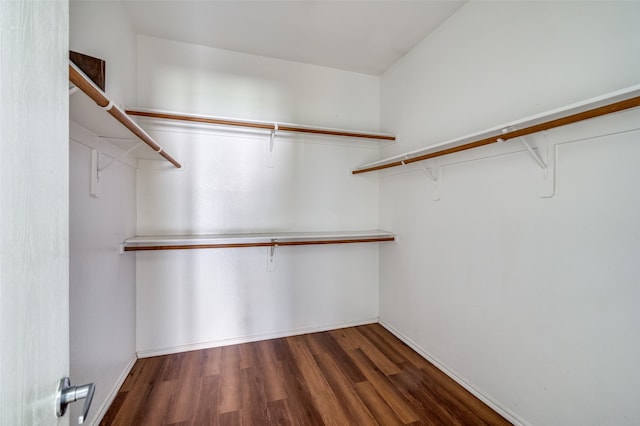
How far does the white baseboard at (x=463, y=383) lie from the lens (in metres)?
1.46

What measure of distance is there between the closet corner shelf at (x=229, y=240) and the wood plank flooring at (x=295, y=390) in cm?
91

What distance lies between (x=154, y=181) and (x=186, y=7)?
129cm

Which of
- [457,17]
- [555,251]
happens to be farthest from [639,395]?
[457,17]

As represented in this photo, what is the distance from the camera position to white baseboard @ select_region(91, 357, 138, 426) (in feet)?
4.70

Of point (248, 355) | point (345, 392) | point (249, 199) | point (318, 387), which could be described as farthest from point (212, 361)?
point (249, 199)

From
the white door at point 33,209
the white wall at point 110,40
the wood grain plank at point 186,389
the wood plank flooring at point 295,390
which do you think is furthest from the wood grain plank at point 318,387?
the white wall at point 110,40

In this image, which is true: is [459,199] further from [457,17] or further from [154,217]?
[154,217]

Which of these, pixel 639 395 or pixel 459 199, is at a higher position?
pixel 459 199

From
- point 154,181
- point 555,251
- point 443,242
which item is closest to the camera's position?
point 555,251

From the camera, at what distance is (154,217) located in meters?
2.12

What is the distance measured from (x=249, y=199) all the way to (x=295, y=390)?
5.01ft

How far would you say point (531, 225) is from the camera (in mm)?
1392

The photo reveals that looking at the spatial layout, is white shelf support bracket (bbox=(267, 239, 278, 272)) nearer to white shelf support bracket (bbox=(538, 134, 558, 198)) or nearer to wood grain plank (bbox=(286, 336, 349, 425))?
wood grain plank (bbox=(286, 336, 349, 425))

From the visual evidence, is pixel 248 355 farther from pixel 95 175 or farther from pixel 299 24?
pixel 299 24
